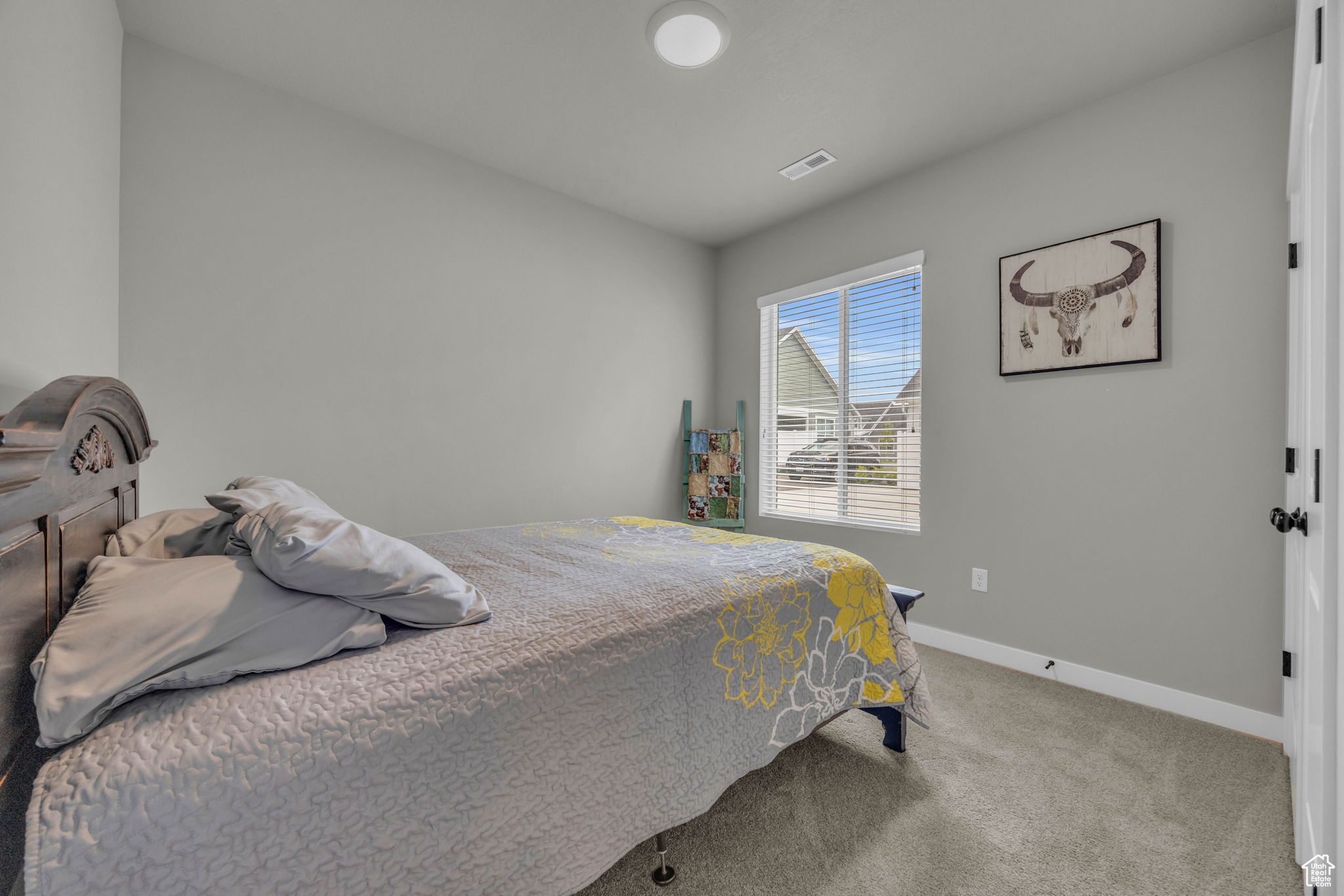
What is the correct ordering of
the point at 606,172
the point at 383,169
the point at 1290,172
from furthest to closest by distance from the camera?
the point at 606,172 → the point at 383,169 → the point at 1290,172

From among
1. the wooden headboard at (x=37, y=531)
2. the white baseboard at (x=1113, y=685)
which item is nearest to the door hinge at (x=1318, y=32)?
the white baseboard at (x=1113, y=685)

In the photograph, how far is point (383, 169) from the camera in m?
2.71

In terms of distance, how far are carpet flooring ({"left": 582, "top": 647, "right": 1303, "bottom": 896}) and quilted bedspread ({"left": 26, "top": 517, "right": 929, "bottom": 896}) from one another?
0.75 ft

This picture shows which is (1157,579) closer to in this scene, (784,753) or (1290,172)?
(1290,172)

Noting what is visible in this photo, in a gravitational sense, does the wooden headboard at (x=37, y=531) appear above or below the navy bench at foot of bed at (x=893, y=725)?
above

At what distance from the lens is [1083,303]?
2504 mm

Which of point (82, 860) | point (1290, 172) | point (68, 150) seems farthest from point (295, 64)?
point (1290, 172)

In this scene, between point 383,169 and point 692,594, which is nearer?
point 692,594

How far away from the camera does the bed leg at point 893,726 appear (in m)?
1.90

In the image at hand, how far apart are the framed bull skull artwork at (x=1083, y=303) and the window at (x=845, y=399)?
0.52m

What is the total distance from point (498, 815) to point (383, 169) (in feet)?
9.46

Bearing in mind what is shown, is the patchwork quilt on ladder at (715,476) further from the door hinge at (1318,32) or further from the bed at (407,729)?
the door hinge at (1318,32)

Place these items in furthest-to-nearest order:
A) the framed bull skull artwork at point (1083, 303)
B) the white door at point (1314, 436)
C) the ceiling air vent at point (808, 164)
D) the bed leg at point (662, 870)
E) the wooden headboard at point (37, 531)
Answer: the ceiling air vent at point (808, 164) < the framed bull skull artwork at point (1083, 303) < the bed leg at point (662, 870) < the white door at point (1314, 436) < the wooden headboard at point (37, 531)

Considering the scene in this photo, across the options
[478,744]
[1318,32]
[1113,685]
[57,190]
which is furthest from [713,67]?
[1113,685]
